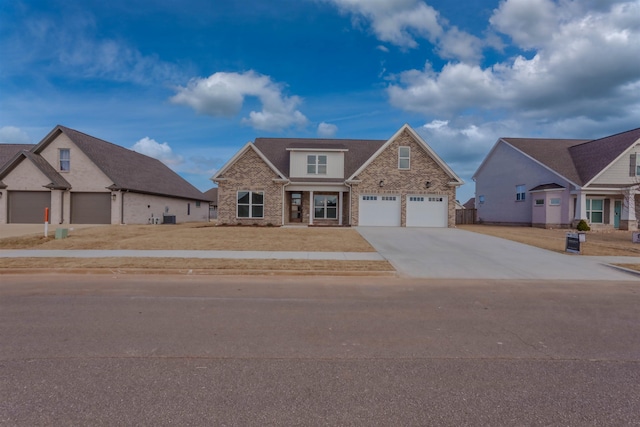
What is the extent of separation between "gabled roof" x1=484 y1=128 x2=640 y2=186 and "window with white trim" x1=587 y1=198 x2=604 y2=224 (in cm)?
204

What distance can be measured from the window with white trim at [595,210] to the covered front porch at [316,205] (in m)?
18.8

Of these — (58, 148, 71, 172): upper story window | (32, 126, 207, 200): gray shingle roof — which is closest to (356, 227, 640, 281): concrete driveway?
(32, 126, 207, 200): gray shingle roof

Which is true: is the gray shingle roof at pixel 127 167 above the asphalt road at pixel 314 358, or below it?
above

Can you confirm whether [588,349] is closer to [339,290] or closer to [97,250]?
[339,290]

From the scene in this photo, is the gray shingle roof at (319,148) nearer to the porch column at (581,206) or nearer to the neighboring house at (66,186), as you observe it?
the neighboring house at (66,186)

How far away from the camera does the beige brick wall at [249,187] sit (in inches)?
→ 1004

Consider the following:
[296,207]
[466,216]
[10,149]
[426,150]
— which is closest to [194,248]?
[296,207]

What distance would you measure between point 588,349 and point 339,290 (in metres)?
4.58

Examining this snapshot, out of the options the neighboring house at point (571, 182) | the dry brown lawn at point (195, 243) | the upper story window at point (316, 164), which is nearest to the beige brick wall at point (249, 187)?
the upper story window at point (316, 164)

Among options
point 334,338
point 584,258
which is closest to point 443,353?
point 334,338

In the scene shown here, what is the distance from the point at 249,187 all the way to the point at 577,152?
28.2 metres

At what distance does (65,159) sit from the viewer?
89.3 feet

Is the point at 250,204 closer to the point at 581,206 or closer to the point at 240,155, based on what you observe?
the point at 240,155

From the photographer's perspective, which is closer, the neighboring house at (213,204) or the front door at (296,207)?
the front door at (296,207)
